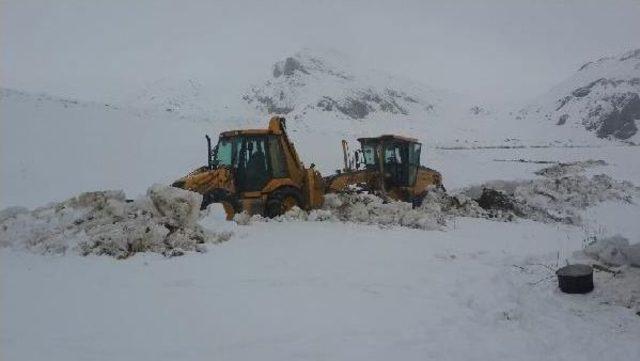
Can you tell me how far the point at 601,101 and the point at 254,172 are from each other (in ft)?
246

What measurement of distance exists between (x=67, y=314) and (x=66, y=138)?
20521mm

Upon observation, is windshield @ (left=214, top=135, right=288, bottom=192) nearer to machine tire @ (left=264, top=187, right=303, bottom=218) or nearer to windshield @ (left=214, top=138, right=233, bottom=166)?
windshield @ (left=214, top=138, right=233, bottom=166)

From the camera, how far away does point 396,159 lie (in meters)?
18.2

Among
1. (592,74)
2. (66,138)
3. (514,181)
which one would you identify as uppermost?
(592,74)

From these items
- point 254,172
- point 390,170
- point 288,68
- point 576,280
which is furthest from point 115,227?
point 288,68

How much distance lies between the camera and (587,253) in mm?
8250

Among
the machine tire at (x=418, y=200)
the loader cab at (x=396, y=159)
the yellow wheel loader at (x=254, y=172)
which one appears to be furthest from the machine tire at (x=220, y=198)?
the machine tire at (x=418, y=200)

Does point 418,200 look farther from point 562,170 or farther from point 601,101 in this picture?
point 601,101

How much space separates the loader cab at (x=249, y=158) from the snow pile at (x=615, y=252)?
308 inches

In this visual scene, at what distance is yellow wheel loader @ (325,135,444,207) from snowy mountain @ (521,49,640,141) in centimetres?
5877

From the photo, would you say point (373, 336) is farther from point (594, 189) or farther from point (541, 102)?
point (541, 102)

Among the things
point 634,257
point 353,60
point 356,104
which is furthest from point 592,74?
point 634,257

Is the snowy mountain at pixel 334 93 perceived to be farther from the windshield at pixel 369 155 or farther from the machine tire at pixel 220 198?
the machine tire at pixel 220 198

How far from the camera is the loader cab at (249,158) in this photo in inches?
532
